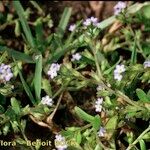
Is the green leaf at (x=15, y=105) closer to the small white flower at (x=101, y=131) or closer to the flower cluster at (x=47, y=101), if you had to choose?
the flower cluster at (x=47, y=101)

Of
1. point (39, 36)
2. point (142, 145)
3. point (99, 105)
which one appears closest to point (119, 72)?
point (99, 105)

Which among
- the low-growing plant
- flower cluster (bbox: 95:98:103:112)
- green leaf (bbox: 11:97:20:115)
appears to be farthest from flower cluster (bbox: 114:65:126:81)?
green leaf (bbox: 11:97:20:115)

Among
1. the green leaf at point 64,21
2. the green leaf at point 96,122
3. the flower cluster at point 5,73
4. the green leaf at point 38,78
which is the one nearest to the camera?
the green leaf at point 96,122

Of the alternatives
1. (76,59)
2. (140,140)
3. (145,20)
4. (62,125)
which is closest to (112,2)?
(145,20)

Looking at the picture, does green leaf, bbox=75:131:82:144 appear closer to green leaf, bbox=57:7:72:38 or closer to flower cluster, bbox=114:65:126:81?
flower cluster, bbox=114:65:126:81

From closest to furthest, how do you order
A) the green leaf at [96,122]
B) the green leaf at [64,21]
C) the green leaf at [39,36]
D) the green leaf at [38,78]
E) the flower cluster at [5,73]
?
1. the green leaf at [96,122]
2. the flower cluster at [5,73]
3. the green leaf at [38,78]
4. the green leaf at [39,36]
5. the green leaf at [64,21]

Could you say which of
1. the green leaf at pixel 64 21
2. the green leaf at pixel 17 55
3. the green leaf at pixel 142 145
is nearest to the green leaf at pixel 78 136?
the green leaf at pixel 142 145

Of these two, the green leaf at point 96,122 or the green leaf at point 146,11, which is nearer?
the green leaf at point 96,122

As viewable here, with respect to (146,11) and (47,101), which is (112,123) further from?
(146,11)

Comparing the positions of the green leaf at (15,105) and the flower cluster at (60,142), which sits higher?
the green leaf at (15,105)

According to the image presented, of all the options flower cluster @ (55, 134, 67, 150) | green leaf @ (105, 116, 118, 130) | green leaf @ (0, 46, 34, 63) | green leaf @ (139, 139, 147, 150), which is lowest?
green leaf @ (139, 139, 147, 150)
